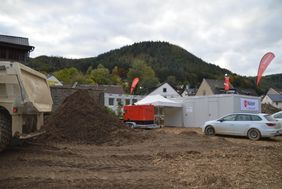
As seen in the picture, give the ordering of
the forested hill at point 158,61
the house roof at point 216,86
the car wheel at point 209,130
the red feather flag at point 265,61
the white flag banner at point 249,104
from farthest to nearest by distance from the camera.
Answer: the forested hill at point 158,61 → the house roof at point 216,86 → the red feather flag at point 265,61 → the white flag banner at point 249,104 → the car wheel at point 209,130

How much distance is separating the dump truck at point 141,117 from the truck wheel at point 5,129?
51.4ft

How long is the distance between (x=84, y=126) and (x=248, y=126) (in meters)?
9.11

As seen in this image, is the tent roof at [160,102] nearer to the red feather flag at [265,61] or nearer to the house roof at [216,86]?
the red feather flag at [265,61]

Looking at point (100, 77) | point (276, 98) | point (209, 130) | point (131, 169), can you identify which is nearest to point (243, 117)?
point (209, 130)

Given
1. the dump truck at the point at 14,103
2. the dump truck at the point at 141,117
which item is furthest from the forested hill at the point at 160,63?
the dump truck at the point at 14,103

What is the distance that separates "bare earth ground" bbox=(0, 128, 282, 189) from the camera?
20.6 feet

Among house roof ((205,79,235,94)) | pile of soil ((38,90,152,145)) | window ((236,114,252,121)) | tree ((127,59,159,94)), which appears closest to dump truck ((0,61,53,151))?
pile of soil ((38,90,152,145))

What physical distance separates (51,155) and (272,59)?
23.9 metres

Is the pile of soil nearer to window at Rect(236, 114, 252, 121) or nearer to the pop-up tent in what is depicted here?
window at Rect(236, 114, 252, 121)

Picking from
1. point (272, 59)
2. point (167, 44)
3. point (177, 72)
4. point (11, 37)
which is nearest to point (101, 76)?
point (177, 72)

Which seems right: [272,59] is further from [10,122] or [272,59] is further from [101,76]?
[101,76]

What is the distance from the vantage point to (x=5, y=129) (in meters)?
7.75

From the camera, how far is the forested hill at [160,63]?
360 feet

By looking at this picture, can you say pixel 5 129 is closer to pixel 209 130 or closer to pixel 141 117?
pixel 209 130
